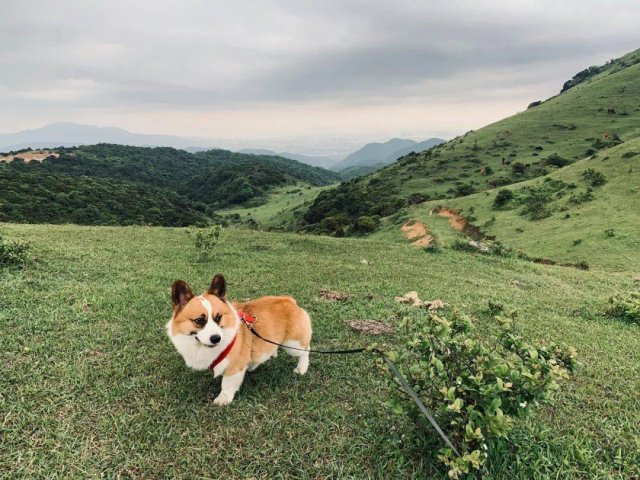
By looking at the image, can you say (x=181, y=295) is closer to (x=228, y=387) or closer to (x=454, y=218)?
(x=228, y=387)

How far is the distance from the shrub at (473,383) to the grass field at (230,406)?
631 millimetres

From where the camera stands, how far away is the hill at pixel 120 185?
59594 millimetres

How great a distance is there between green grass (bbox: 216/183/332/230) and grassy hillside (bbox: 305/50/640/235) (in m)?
10.0

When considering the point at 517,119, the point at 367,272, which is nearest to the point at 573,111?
the point at 517,119

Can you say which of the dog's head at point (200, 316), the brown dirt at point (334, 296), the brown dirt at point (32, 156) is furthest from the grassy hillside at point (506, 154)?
the brown dirt at point (32, 156)

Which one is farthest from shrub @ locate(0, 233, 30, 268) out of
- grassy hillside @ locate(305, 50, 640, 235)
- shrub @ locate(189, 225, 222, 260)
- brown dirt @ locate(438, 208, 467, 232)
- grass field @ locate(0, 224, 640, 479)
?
grassy hillside @ locate(305, 50, 640, 235)

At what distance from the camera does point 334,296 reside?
10.4 m

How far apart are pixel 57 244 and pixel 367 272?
1164 cm

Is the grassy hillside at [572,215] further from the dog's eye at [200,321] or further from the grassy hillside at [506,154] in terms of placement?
the dog's eye at [200,321]

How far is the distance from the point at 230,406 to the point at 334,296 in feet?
18.5

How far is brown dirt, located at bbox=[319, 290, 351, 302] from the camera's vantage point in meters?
10.2

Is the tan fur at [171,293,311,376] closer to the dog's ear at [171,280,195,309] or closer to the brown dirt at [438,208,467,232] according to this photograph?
the dog's ear at [171,280,195,309]

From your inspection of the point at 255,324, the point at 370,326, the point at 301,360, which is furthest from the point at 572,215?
the point at 255,324

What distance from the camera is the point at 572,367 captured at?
3729mm
